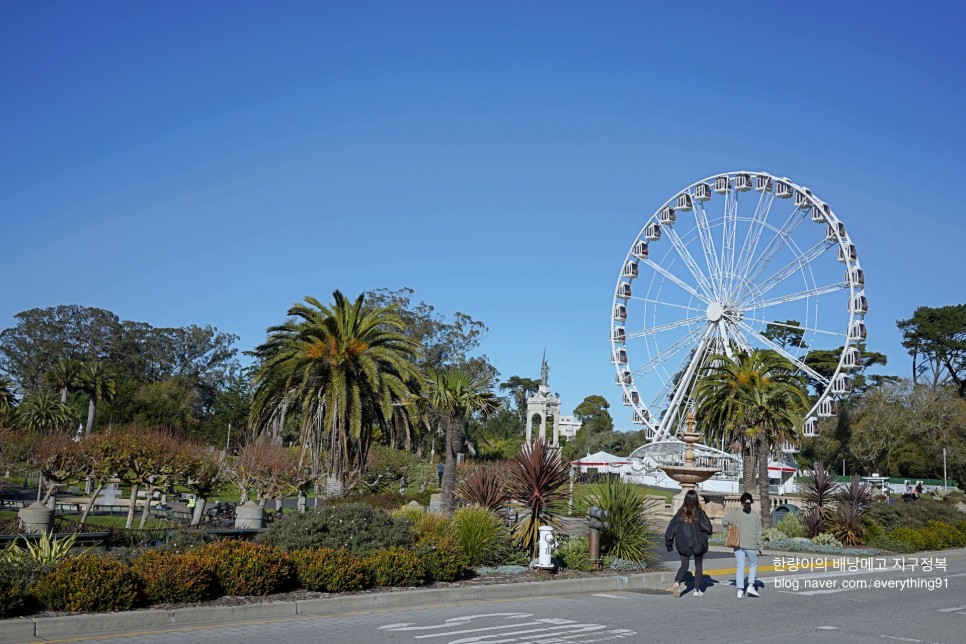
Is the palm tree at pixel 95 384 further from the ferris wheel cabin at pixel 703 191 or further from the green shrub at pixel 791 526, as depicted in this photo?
the green shrub at pixel 791 526

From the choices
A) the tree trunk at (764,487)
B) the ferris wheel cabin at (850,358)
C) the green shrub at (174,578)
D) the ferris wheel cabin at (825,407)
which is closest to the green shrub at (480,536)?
the green shrub at (174,578)

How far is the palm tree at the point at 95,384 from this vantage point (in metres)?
76.1

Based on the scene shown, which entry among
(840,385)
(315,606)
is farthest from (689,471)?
(840,385)

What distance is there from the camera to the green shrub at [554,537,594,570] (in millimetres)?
16141

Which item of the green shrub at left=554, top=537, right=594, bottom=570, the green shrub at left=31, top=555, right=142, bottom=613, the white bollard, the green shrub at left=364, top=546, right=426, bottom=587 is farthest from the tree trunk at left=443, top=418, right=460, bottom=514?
the green shrub at left=31, top=555, right=142, bottom=613

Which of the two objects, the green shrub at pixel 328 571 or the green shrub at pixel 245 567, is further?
the green shrub at pixel 328 571

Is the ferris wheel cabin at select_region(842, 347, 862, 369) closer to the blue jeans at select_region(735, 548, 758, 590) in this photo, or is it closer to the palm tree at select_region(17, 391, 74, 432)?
the blue jeans at select_region(735, 548, 758, 590)

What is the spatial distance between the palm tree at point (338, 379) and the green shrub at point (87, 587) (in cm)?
1772

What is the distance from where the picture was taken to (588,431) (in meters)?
121

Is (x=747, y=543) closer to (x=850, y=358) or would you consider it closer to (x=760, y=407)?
(x=760, y=407)

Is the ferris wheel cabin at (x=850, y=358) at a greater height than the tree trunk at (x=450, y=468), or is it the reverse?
the ferris wheel cabin at (x=850, y=358)

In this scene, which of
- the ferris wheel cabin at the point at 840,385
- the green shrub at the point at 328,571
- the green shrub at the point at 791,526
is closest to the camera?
the green shrub at the point at 328,571

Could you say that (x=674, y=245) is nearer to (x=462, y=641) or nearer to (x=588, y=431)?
(x=462, y=641)

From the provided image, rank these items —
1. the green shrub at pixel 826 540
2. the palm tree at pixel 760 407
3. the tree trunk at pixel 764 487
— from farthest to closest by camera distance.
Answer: the palm tree at pixel 760 407, the tree trunk at pixel 764 487, the green shrub at pixel 826 540
